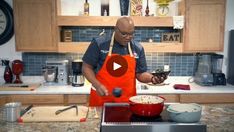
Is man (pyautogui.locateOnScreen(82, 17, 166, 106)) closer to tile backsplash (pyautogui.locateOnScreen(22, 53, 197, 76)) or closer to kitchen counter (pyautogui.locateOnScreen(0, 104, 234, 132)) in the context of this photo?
kitchen counter (pyautogui.locateOnScreen(0, 104, 234, 132))

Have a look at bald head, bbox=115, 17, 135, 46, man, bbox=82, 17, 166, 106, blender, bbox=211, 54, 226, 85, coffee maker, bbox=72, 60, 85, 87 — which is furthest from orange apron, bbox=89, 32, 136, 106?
blender, bbox=211, 54, 226, 85

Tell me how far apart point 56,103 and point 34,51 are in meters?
0.75

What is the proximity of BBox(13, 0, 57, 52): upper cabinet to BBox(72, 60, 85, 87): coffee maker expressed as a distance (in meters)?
0.34

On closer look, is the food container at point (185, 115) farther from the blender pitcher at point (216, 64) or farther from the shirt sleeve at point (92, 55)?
the blender pitcher at point (216, 64)

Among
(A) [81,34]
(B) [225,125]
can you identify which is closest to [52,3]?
(A) [81,34]

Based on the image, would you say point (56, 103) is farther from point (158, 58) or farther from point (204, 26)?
point (204, 26)

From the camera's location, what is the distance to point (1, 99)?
3369 millimetres

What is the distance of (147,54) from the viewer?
4000 mm

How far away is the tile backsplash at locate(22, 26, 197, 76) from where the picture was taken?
12.9 ft

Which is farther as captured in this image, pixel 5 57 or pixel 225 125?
pixel 5 57

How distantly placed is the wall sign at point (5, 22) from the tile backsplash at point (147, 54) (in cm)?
33

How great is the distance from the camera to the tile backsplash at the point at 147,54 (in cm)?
392
